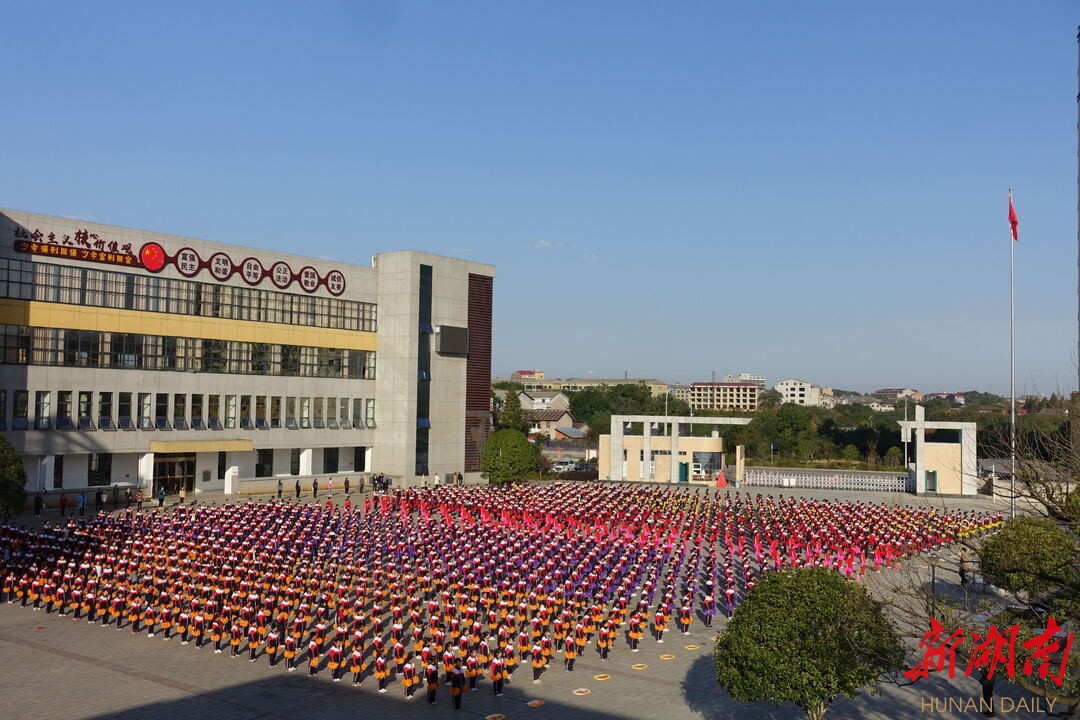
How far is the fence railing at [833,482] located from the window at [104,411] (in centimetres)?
3159

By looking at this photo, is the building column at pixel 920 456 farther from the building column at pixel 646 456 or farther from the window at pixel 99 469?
the window at pixel 99 469

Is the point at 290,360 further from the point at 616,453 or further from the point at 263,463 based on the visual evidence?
the point at 616,453

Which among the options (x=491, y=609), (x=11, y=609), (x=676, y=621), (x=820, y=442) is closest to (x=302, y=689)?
(x=491, y=609)

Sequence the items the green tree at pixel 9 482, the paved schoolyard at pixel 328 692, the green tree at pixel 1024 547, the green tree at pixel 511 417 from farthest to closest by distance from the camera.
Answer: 1. the green tree at pixel 511 417
2. the green tree at pixel 9 482
3. the green tree at pixel 1024 547
4. the paved schoolyard at pixel 328 692

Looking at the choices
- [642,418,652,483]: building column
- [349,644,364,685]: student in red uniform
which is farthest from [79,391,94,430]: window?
[642,418,652,483]: building column

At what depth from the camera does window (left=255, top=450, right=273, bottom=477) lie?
4447 cm

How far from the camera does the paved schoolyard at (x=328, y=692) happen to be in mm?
13891

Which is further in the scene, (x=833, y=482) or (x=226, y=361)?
(x=833, y=482)

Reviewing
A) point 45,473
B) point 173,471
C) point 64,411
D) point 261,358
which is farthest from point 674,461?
point 45,473

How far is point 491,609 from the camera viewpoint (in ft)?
63.2

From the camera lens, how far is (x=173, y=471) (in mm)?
40844

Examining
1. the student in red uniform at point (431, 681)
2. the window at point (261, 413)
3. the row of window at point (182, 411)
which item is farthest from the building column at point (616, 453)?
the student in red uniform at point (431, 681)

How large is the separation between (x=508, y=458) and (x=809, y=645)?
32.2 m

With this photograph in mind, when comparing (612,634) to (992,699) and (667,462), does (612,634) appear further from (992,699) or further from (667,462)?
(667,462)
